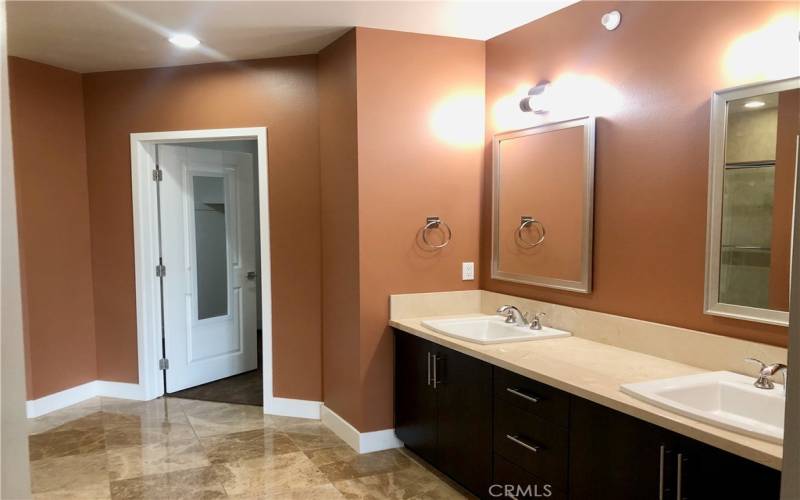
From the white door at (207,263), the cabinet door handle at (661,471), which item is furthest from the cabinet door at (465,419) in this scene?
the white door at (207,263)

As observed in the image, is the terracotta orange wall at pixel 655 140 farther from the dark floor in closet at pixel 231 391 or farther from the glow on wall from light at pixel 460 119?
the dark floor in closet at pixel 231 391

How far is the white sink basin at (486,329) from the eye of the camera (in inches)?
117

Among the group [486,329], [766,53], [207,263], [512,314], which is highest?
[766,53]

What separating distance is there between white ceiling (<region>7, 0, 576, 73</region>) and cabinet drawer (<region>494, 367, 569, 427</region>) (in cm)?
188

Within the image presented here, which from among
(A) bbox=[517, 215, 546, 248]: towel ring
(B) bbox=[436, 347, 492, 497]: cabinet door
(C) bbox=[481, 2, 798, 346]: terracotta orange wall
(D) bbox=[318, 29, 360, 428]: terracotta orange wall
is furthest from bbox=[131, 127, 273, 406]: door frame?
(C) bbox=[481, 2, 798, 346]: terracotta orange wall

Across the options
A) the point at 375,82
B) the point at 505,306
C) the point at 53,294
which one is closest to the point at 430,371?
the point at 505,306

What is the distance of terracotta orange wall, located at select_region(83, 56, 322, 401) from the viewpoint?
13.0ft

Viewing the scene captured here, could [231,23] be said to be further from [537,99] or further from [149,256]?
[149,256]

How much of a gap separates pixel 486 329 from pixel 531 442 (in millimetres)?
1041

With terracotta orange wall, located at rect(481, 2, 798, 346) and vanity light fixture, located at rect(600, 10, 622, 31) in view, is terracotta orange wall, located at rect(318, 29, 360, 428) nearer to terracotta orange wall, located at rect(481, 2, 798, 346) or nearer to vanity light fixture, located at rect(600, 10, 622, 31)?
terracotta orange wall, located at rect(481, 2, 798, 346)

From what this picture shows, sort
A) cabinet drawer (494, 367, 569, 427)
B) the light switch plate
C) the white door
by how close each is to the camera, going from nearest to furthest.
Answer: cabinet drawer (494, 367, 569, 427)
the light switch plate
the white door

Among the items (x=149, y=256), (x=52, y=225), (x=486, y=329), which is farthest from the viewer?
(x=149, y=256)

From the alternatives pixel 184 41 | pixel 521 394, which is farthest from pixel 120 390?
pixel 521 394

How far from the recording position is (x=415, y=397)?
3.29 metres
